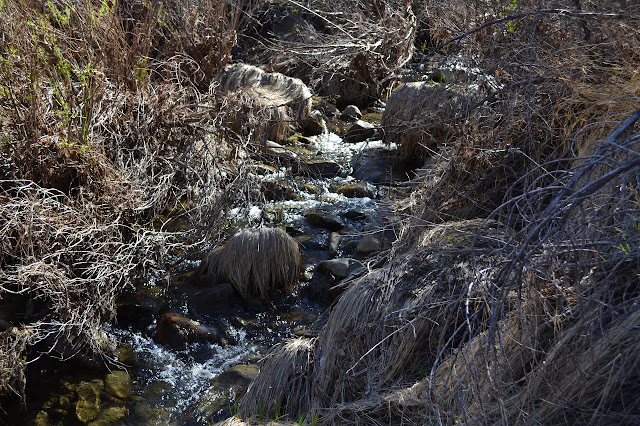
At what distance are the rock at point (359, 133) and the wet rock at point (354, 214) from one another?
2500 mm

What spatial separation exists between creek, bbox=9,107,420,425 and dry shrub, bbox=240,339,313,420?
178 millimetres

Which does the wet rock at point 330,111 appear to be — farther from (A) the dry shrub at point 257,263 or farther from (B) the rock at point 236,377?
(B) the rock at point 236,377

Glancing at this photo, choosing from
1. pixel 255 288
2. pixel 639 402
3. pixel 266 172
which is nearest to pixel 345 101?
pixel 266 172

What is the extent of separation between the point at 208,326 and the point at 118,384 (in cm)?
89

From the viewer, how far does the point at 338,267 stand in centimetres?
575

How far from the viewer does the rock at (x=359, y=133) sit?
30.5 ft

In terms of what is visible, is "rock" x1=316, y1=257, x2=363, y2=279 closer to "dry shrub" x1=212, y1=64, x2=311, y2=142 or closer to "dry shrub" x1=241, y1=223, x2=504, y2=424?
"dry shrub" x1=241, y1=223, x2=504, y2=424

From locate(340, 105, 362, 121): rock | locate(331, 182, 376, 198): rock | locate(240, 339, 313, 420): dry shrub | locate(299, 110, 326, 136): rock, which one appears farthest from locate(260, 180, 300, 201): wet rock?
locate(340, 105, 362, 121): rock

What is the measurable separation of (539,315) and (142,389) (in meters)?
2.99

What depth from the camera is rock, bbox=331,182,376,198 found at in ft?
24.5

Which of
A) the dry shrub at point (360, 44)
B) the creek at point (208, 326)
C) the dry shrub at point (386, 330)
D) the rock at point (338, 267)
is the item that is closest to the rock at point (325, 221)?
the creek at point (208, 326)

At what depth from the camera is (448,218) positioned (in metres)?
4.68

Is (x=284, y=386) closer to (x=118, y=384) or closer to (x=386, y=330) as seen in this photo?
(x=386, y=330)

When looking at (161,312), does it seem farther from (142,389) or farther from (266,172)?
(266,172)
